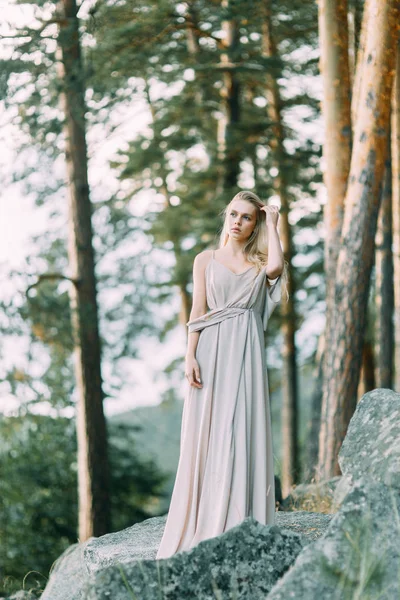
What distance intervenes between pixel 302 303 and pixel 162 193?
385cm

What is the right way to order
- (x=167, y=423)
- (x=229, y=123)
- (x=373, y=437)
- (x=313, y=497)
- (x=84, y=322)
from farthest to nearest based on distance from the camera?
(x=167, y=423)
(x=229, y=123)
(x=84, y=322)
(x=313, y=497)
(x=373, y=437)

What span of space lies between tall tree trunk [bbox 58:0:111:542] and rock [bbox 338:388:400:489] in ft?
22.1

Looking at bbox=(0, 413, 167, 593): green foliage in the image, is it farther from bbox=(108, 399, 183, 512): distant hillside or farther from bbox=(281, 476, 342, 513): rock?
bbox=(281, 476, 342, 513): rock

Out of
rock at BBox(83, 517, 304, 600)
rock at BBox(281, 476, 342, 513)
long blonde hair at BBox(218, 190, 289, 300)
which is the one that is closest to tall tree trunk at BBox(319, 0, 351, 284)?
rock at BBox(281, 476, 342, 513)

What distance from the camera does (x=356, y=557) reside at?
4055 millimetres

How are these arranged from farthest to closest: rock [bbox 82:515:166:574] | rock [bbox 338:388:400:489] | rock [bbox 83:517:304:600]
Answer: rock [bbox 82:515:166:574] < rock [bbox 338:388:400:489] < rock [bbox 83:517:304:600]

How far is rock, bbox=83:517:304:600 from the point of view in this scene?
171 inches

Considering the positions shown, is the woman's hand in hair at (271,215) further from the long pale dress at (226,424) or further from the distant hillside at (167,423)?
the distant hillside at (167,423)

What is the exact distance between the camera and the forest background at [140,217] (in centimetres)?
1164

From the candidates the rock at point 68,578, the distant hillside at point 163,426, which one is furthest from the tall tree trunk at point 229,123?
the rock at point 68,578

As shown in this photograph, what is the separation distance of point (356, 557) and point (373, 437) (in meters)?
1.58

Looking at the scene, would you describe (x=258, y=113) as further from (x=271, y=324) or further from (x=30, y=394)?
(x=30, y=394)

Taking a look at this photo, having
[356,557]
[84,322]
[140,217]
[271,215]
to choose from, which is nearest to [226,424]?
[271,215]

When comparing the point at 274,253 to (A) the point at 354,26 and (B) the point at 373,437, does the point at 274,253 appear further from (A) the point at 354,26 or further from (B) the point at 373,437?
(A) the point at 354,26
